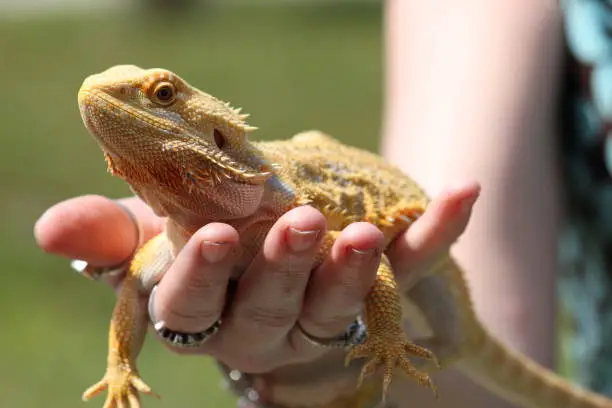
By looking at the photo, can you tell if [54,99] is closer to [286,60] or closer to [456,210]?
[286,60]

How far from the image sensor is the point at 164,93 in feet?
4.47

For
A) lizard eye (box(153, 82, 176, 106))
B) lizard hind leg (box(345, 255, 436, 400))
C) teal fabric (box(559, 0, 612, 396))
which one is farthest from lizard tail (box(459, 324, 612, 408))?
lizard eye (box(153, 82, 176, 106))

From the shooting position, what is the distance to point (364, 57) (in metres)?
10.7

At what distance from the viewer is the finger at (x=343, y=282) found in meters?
1.33

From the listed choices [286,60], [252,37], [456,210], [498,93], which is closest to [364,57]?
[286,60]

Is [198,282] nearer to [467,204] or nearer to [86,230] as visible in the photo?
[86,230]

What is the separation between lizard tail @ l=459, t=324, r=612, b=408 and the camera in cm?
188

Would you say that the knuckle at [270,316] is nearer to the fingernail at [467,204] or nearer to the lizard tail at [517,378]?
the fingernail at [467,204]

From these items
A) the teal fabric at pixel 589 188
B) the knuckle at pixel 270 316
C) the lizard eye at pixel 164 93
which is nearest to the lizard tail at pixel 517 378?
the teal fabric at pixel 589 188

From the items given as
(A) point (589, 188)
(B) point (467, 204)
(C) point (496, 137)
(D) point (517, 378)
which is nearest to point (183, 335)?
(B) point (467, 204)

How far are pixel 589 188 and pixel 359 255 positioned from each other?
3.82ft

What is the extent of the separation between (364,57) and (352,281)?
374 inches

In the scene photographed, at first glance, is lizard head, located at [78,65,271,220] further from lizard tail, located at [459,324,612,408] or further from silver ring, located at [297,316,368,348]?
lizard tail, located at [459,324,612,408]

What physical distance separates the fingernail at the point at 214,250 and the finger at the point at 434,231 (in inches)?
13.4
